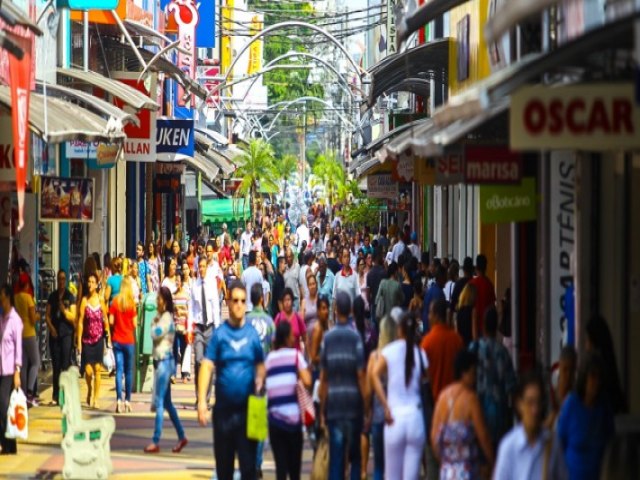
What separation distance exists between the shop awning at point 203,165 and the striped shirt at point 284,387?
88.2 feet

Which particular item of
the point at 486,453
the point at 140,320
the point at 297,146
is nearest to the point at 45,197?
the point at 140,320

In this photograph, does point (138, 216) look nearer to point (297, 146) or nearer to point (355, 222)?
point (355, 222)

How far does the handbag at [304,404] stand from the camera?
14.6m

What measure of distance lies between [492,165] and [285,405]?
10.6ft

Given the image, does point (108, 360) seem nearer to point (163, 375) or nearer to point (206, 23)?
point (163, 375)

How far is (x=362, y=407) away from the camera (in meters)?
14.6

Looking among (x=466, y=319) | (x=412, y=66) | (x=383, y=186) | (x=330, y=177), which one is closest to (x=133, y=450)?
(x=466, y=319)

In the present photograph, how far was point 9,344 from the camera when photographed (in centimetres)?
1809

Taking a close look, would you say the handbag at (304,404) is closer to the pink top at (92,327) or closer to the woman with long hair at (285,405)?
the woman with long hair at (285,405)

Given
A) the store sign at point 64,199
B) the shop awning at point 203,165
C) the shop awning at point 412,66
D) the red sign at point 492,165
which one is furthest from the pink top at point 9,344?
the shop awning at point 203,165

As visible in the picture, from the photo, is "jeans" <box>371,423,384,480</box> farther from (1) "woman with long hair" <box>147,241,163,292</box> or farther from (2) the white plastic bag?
(1) "woman with long hair" <box>147,241,163,292</box>

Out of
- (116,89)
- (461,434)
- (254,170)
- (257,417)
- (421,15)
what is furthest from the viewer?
(254,170)

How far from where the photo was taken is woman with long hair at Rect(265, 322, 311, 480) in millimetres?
14523

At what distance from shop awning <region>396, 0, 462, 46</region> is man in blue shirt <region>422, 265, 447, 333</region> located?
13.1 feet
